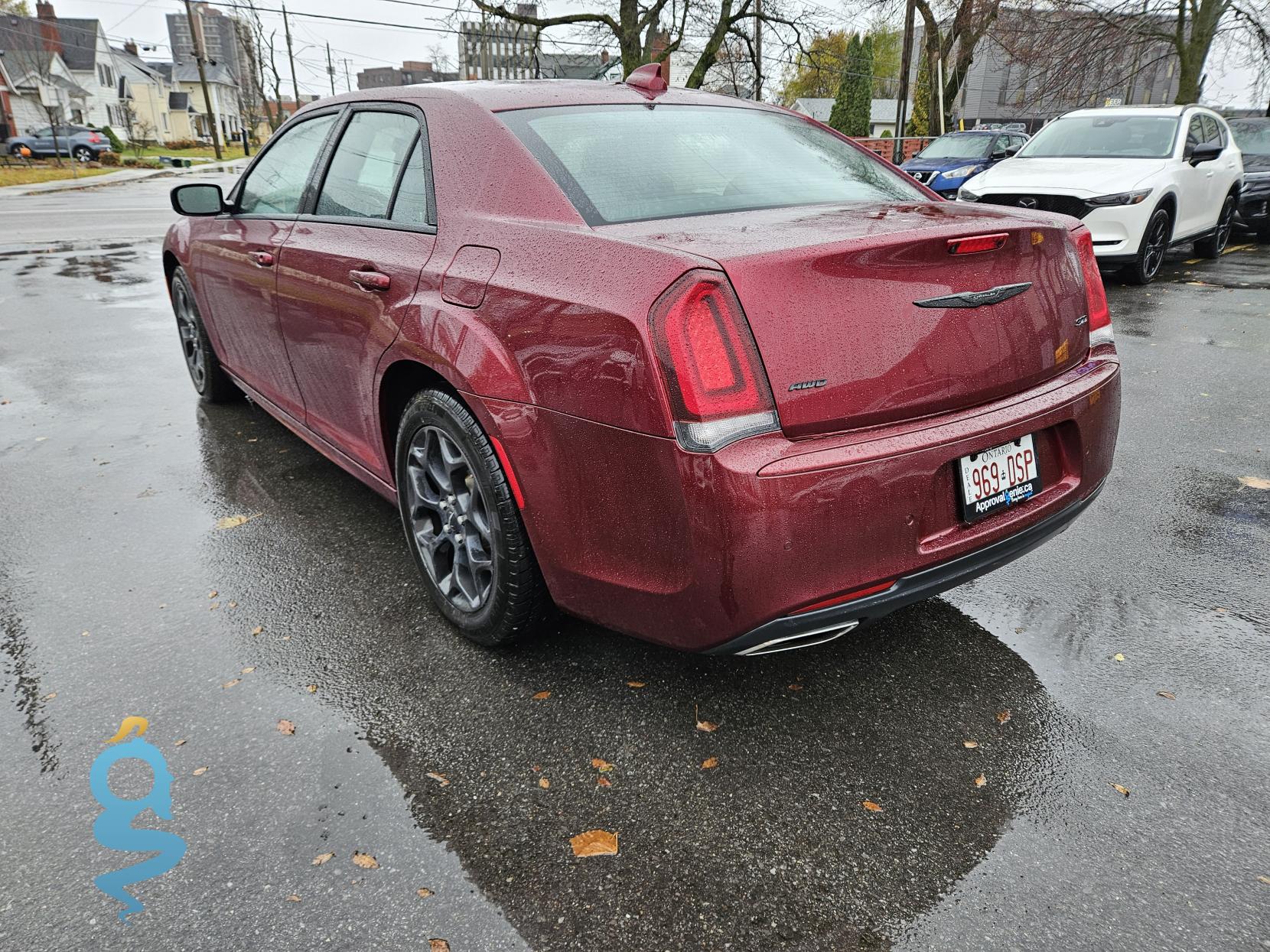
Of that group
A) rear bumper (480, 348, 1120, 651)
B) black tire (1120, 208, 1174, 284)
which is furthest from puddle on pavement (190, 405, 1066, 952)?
black tire (1120, 208, 1174, 284)

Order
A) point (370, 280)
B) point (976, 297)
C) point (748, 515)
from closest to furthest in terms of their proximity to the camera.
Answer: point (748, 515) < point (976, 297) < point (370, 280)

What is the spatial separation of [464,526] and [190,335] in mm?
3466

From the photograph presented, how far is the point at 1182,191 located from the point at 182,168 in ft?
138

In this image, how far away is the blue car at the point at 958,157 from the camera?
53.4ft

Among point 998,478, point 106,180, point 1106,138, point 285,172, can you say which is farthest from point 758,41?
point 998,478

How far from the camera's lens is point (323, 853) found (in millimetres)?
1980

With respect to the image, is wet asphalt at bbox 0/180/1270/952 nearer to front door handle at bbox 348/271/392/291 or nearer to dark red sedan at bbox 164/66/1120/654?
dark red sedan at bbox 164/66/1120/654

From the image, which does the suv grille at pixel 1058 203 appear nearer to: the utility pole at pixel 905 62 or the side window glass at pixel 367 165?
the side window glass at pixel 367 165

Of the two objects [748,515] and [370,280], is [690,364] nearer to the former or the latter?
[748,515]

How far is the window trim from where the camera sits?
276 centimetres

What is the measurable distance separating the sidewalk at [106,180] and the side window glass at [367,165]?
82.2ft

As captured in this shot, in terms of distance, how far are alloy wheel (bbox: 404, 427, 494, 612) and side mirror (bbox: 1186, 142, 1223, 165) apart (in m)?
9.59

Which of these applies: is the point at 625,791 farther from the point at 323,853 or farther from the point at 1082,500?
the point at 1082,500

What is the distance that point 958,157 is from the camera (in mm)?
17641
